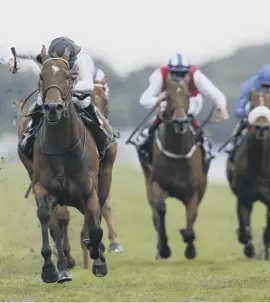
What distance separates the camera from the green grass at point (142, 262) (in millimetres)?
13406

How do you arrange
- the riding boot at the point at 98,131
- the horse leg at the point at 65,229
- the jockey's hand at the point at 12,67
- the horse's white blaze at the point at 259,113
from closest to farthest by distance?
the jockey's hand at the point at 12,67 → the riding boot at the point at 98,131 → the horse leg at the point at 65,229 → the horse's white blaze at the point at 259,113

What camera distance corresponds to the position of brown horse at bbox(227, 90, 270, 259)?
17844 millimetres

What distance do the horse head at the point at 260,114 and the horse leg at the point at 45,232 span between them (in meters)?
4.88

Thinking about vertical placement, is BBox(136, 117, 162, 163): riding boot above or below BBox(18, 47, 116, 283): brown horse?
below

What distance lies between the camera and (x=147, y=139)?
19.0 metres

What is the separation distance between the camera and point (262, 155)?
18547 mm

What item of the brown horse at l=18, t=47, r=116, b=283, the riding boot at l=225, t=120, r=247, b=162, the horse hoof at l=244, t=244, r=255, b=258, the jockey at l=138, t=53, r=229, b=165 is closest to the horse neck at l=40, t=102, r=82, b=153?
the brown horse at l=18, t=47, r=116, b=283

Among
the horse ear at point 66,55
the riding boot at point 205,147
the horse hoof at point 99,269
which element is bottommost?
the riding boot at point 205,147

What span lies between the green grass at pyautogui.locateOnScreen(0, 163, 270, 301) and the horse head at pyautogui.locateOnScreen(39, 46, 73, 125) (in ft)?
5.90

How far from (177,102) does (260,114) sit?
1.10m

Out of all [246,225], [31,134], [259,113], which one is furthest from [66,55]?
[246,225]

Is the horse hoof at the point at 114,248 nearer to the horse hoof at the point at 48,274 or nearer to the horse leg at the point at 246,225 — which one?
the horse leg at the point at 246,225

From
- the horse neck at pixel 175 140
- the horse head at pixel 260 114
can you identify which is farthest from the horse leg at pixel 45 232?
the horse head at pixel 260 114

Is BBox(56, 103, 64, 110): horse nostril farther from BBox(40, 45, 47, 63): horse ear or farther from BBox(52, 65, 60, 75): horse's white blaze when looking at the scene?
BBox(40, 45, 47, 63): horse ear
